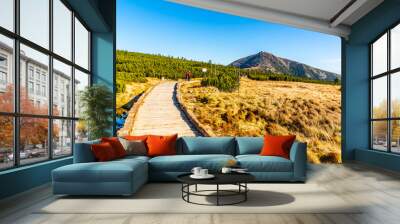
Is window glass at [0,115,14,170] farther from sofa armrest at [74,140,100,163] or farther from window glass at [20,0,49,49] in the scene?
window glass at [20,0,49,49]

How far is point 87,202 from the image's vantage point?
14.7 ft

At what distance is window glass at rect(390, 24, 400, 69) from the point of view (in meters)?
7.90

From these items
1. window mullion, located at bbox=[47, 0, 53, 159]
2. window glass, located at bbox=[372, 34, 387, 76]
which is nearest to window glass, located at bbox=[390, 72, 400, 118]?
window glass, located at bbox=[372, 34, 387, 76]

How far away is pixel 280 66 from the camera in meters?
11.8

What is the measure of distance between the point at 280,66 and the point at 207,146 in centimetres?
603

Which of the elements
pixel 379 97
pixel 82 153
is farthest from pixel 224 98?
pixel 82 153

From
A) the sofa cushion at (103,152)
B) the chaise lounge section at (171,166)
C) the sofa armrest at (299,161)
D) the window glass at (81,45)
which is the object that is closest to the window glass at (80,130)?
the window glass at (81,45)

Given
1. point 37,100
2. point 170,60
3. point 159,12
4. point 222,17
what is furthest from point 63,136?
point 222,17

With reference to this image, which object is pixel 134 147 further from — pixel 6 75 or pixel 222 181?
pixel 222 181

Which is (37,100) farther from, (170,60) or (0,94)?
(170,60)

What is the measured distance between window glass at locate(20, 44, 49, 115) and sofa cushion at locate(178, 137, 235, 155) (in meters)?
2.53

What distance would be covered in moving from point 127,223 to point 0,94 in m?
2.52

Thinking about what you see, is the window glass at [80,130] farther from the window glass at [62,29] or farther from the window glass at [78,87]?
the window glass at [62,29]

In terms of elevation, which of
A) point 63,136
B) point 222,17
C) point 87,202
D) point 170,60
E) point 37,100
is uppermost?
point 222,17
